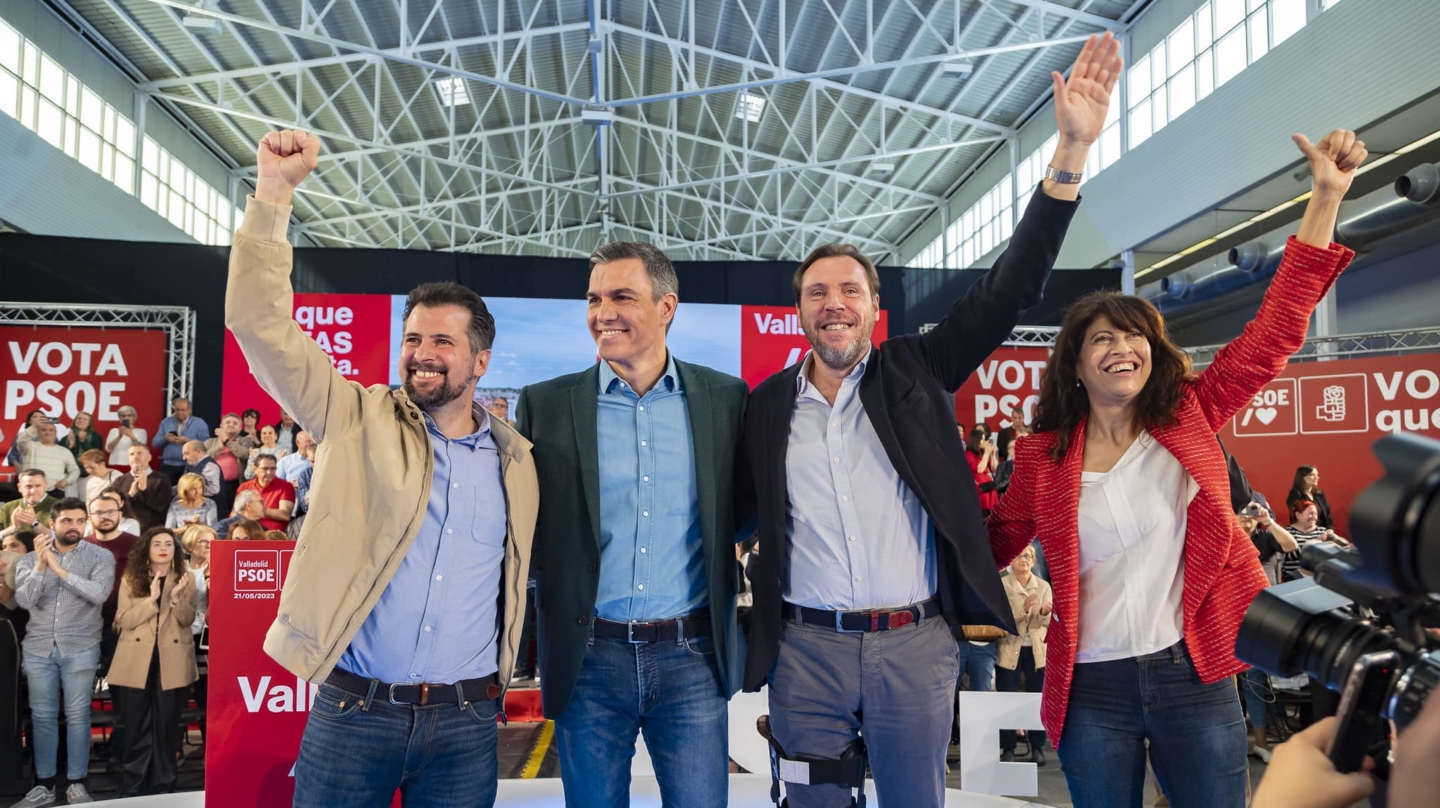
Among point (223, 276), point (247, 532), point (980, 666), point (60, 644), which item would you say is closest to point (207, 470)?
point (247, 532)

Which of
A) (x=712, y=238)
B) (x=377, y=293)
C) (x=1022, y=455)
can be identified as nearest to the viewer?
(x=1022, y=455)

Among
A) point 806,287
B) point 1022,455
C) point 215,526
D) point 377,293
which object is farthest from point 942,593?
point 377,293

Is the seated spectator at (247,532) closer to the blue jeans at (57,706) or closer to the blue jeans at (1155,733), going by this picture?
the blue jeans at (57,706)

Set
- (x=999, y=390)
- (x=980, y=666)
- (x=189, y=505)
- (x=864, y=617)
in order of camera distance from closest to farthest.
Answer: (x=864, y=617) < (x=980, y=666) < (x=189, y=505) < (x=999, y=390)

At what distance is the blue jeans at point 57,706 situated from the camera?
5.21 m

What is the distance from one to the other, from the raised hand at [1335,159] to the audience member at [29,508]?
7.23 metres

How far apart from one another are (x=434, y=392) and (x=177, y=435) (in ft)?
29.3

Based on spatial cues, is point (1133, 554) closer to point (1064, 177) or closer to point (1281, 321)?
point (1281, 321)

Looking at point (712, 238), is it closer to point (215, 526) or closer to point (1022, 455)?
point (215, 526)

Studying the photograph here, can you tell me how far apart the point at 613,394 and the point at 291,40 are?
14723 mm

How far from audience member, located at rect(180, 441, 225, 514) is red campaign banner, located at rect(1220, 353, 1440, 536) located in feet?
30.2

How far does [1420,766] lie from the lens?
644mm

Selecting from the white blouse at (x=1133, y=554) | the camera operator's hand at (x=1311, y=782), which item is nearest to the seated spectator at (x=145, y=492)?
the white blouse at (x=1133, y=554)

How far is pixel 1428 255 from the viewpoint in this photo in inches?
484
